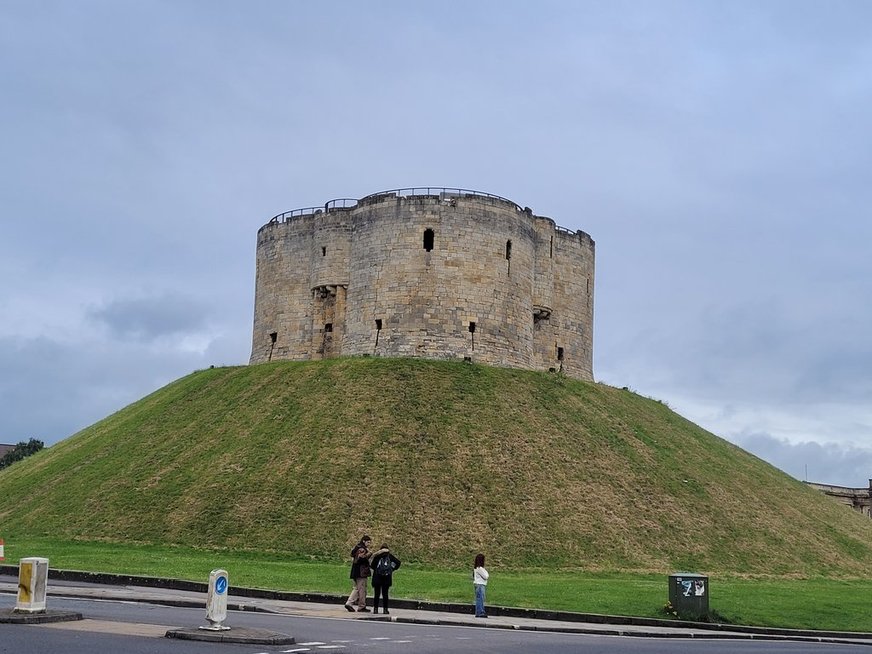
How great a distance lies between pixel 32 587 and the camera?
1719 centimetres

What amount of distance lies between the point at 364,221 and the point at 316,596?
100 ft

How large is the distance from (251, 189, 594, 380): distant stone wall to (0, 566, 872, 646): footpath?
25.6 meters

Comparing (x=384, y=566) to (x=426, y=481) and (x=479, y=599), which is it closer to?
(x=479, y=599)

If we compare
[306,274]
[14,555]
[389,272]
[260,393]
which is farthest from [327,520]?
[306,274]

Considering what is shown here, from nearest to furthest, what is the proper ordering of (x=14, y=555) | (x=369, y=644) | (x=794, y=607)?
(x=369, y=644) → (x=794, y=607) → (x=14, y=555)

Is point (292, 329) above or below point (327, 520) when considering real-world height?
above

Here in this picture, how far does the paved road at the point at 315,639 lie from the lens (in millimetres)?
14875

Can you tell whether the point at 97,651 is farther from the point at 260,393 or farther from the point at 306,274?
the point at 306,274

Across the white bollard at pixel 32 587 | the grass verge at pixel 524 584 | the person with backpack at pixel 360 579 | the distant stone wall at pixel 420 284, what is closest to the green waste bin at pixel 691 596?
the grass verge at pixel 524 584

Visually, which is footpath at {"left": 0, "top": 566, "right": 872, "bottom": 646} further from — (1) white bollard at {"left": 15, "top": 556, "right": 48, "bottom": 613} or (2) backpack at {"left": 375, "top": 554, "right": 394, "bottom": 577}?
(1) white bollard at {"left": 15, "top": 556, "right": 48, "bottom": 613}

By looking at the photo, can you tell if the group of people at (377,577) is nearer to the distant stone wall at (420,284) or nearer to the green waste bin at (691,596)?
the green waste bin at (691,596)

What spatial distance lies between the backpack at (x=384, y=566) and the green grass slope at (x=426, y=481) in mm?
12594

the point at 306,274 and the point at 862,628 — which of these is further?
the point at 306,274

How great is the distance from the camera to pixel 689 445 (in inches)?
2117
